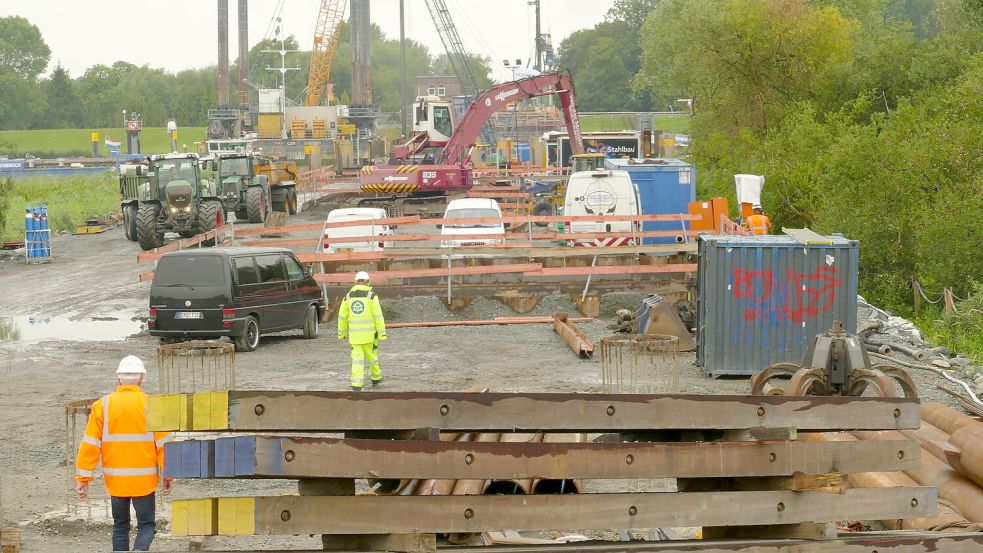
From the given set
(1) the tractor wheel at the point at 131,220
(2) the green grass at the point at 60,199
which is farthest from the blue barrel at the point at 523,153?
(1) the tractor wheel at the point at 131,220

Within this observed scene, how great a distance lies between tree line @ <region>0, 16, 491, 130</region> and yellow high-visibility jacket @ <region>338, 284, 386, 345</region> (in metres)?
123

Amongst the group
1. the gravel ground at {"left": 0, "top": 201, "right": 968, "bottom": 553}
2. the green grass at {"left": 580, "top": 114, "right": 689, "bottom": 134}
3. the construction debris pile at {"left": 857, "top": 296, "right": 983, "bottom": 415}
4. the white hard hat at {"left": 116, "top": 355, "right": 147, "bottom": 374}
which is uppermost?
the green grass at {"left": 580, "top": 114, "right": 689, "bottom": 134}

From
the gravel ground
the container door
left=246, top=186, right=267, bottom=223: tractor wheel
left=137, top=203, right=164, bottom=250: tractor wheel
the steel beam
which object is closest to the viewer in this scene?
the steel beam

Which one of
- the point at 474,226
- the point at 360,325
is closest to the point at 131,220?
the point at 474,226

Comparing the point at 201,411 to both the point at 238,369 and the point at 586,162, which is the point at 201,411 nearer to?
the point at 238,369

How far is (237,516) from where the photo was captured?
23.1 ft

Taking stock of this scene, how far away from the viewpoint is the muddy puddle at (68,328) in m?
22.3

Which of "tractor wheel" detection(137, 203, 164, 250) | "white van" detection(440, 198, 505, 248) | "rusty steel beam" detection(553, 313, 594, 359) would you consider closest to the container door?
"rusty steel beam" detection(553, 313, 594, 359)

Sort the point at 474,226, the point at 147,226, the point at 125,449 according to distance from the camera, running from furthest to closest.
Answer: the point at 147,226, the point at 474,226, the point at 125,449

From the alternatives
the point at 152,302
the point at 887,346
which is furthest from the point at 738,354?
the point at 152,302

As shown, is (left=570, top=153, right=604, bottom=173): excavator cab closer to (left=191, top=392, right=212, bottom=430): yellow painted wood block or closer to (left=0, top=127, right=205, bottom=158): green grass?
(left=191, top=392, right=212, bottom=430): yellow painted wood block

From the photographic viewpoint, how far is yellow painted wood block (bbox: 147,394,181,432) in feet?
23.5

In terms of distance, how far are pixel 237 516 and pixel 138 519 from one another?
6.07ft

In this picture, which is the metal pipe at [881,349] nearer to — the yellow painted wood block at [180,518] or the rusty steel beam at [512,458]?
the rusty steel beam at [512,458]
